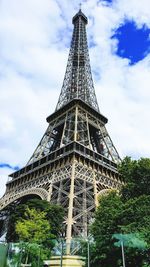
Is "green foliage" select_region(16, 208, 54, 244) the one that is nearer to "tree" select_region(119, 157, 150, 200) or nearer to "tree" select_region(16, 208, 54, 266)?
"tree" select_region(16, 208, 54, 266)

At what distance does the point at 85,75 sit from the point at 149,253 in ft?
150

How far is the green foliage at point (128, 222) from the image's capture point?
50.5 ft

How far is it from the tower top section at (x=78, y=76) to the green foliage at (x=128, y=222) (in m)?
30.1

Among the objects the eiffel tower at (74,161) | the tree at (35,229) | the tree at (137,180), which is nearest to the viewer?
the tree at (137,180)

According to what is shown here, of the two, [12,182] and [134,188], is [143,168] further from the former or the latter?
[12,182]

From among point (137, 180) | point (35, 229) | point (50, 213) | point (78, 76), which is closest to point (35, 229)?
point (35, 229)

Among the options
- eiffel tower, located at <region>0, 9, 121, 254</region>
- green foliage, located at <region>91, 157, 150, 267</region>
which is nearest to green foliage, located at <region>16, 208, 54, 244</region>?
eiffel tower, located at <region>0, 9, 121, 254</region>

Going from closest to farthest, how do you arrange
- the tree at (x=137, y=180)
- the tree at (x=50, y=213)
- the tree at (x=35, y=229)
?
the tree at (x=137, y=180) → the tree at (x=35, y=229) → the tree at (x=50, y=213)

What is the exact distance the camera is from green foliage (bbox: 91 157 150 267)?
15.4m

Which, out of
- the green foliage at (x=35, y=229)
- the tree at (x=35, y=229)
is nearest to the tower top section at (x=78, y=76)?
the tree at (x=35, y=229)

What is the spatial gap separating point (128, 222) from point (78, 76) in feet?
141

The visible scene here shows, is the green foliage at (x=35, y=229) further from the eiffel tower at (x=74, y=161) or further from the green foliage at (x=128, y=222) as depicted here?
the green foliage at (x=128, y=222)

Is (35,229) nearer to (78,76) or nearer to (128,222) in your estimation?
(128,222)

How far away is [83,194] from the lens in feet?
102
